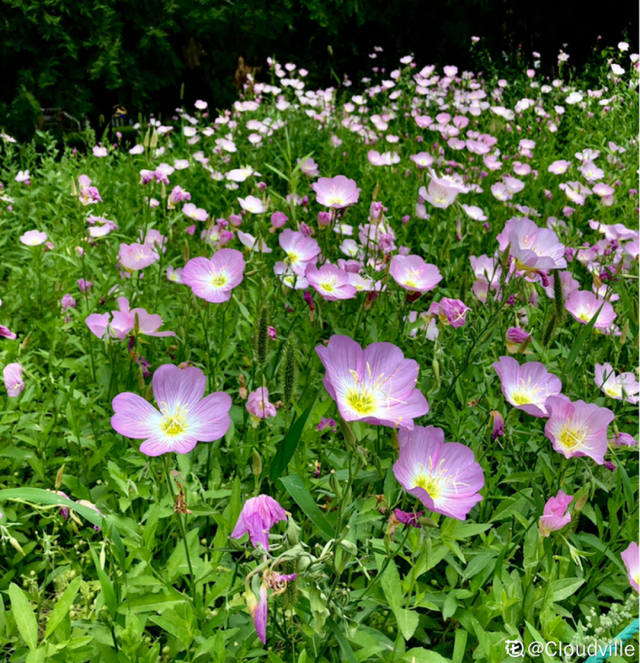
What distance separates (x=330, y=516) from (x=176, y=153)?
3.61 metres

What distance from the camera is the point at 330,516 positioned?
1294 millimetres

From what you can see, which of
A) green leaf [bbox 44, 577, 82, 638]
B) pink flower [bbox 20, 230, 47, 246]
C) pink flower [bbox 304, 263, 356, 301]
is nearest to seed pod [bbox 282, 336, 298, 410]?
pink flower [bbox 304, 263, 356, 301]

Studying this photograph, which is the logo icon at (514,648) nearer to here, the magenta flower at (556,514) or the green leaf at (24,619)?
the magenta flower at (556,514)

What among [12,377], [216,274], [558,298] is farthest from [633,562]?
[12,377]

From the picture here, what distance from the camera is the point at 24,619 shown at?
948 mm

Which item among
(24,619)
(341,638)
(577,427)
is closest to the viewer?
(341,638)

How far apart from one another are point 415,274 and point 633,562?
2.97 ft

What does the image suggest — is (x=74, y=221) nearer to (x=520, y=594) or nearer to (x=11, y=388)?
(x=11, y=388)

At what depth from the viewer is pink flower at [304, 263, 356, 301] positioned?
1490 mm

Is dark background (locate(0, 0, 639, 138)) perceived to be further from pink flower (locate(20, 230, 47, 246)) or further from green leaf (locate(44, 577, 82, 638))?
green leaf (locate(44, 577, 82, 638))

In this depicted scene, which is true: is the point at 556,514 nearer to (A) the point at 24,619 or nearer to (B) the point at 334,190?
(A) the point at 24,619

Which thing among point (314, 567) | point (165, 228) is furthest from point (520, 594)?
point (165, 228)

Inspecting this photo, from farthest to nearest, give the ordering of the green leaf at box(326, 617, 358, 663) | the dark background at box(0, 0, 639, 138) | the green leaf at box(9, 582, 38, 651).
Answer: the dark background at box(0, 0, 639, 138) → the green leaf at box(9, 582, 38, 651) → the green leaf at box(326, 617, 358, 663)

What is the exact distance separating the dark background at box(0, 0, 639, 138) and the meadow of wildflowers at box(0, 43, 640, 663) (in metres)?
2.69
